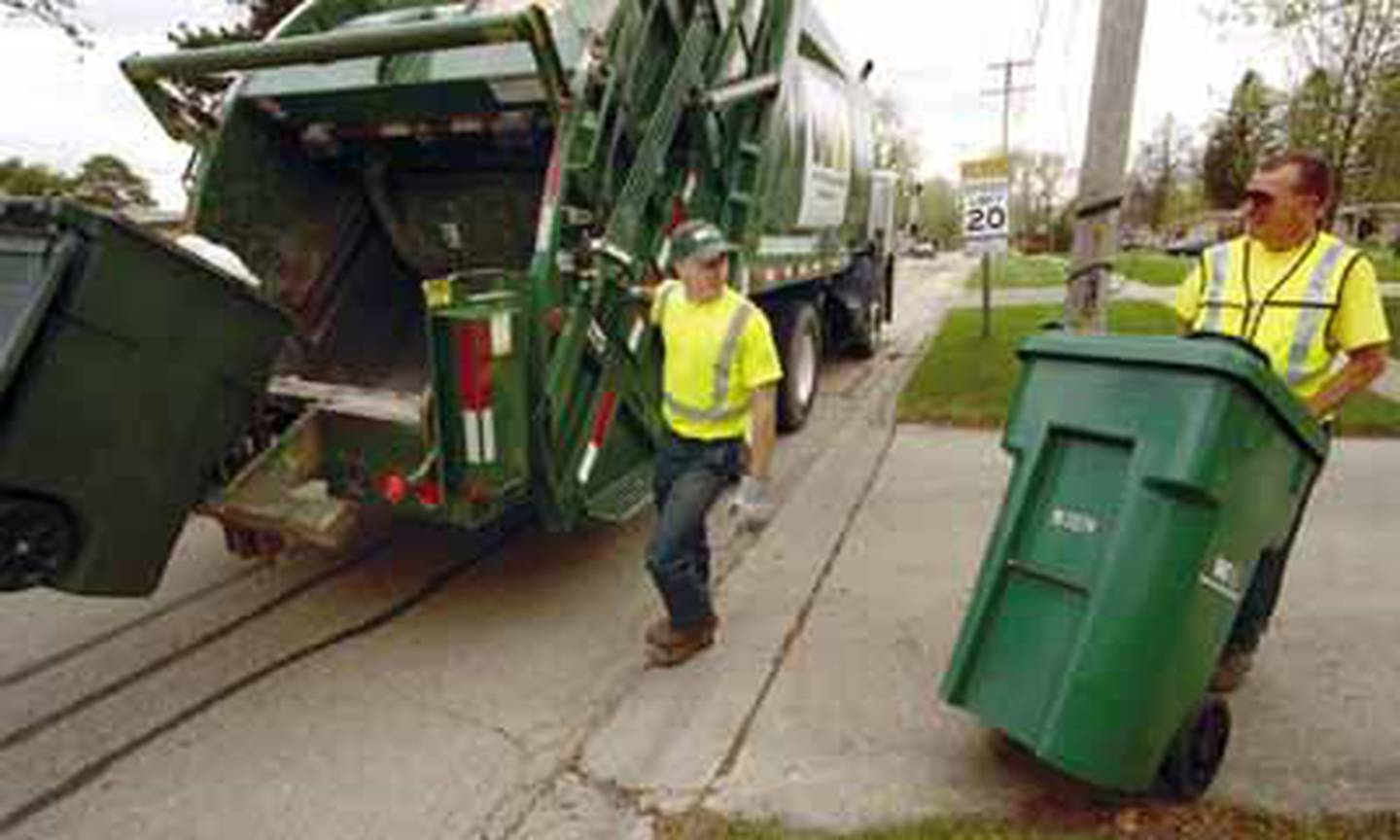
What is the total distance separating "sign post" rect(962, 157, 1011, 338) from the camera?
852 cm

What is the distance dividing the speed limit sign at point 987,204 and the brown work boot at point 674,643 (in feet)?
22.3

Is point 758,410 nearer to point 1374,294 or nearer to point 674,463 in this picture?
point 674,463

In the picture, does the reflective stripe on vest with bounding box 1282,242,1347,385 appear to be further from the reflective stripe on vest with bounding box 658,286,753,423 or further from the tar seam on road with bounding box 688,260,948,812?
the tar seam on road with bounding box 688,260,948,812

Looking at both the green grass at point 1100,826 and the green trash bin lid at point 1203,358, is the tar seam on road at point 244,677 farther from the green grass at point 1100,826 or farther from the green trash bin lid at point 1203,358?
the green trash bin lid at point 1203,358

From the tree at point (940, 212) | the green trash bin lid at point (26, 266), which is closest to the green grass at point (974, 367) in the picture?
the green trash bin lid at point (26, 266)

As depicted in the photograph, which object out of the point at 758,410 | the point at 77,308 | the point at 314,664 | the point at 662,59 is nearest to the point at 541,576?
the point at 314,664

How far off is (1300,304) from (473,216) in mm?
3596

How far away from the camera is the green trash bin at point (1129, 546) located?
1901 millimetres

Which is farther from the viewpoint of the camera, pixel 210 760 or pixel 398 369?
pixel 398 369

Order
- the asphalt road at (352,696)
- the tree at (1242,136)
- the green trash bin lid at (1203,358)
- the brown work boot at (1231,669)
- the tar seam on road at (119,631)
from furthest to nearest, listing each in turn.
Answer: the tree at (1242,136), the tar seam on road at (119,631), the brown work boot at (1231,669), the asphalt road at (352,696), the green trash bin lid at (1203,358)

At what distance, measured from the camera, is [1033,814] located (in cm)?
214

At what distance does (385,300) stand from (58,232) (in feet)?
7.83

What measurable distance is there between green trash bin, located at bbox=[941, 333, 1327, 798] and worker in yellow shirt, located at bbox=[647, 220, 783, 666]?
0.91m

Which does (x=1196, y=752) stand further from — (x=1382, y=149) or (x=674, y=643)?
(x=1382, y=149)
